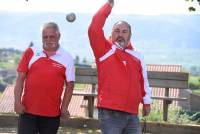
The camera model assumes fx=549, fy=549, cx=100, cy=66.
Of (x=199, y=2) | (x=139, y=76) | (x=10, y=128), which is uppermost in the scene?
(x=199, y=2)

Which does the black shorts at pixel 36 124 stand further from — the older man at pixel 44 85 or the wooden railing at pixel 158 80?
the wooden railing at pixel 158 80

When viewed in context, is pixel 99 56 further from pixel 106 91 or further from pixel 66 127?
pixel 66 127

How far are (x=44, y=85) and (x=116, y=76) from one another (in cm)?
65

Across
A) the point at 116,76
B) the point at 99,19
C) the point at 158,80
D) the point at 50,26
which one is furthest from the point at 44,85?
the point at 158,80

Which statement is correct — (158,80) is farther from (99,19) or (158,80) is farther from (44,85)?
(44,85)

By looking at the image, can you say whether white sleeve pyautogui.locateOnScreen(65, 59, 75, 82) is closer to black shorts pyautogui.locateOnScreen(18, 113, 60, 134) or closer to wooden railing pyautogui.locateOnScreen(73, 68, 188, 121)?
black shorts pyautogui.locateOnScreen(18, 113, 60, 134)

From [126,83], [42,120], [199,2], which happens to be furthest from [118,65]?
[199,2]

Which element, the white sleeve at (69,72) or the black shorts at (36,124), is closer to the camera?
the black shorts at (36,124)

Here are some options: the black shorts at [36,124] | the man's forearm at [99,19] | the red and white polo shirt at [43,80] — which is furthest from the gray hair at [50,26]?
the black shorts at [36,124]

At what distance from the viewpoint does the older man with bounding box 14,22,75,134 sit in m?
4.89

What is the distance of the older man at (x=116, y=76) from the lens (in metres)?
4.84

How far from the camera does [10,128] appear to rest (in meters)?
7.92

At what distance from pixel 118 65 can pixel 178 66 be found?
2429 centimetres

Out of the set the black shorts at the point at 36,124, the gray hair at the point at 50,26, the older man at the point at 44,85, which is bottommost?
the black shorts at the point at 36,124
